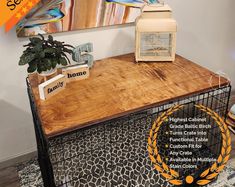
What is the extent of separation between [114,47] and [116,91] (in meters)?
0.59

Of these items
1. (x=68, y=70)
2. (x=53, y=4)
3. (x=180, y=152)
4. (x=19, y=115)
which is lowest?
(x=180, y=152)

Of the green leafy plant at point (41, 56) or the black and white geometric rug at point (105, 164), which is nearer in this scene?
the green leafy plant at point (41, 56)

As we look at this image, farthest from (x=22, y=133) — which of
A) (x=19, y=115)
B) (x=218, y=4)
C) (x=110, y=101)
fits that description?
(x=218, y=4)

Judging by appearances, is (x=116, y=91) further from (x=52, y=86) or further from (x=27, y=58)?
(x=27, y=58)

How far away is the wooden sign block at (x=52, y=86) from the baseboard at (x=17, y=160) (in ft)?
2.63

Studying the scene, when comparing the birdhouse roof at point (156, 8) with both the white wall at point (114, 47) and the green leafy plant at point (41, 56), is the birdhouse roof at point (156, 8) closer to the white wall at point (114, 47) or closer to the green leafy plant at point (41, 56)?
the white wall at point (114, 47)

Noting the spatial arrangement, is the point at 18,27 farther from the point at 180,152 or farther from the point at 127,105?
the point at 180,152

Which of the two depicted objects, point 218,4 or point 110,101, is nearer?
point 110,101

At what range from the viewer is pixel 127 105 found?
52.6 inches

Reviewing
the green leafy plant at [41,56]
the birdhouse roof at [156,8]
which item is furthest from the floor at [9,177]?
the birdhouse roof at [156,8]

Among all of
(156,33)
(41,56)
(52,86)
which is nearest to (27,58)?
(41,56)

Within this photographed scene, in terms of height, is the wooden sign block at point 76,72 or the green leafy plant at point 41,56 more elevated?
the green leafy plant at point 41,56

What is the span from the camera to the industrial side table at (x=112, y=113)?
4.22 ft

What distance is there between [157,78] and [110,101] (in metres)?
0.34
